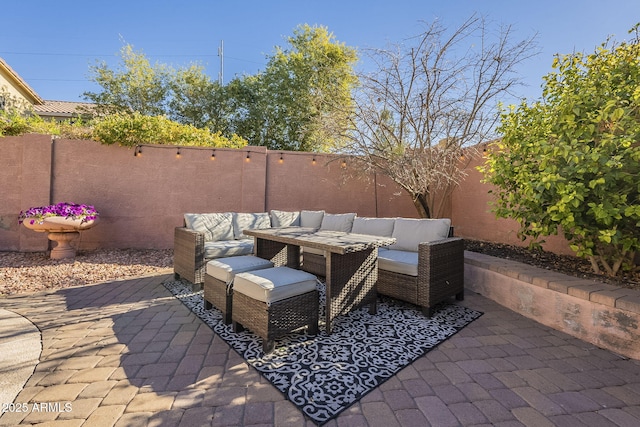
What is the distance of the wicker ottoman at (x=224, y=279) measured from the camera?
2.65 metres

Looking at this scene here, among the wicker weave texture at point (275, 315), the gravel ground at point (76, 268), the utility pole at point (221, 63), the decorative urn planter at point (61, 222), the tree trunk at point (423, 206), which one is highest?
the utility pole at point (221, 63)

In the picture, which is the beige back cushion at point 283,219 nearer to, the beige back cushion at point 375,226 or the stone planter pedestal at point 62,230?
the beige back cushion at point 375,226

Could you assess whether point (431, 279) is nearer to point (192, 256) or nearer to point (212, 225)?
point (192, 256)

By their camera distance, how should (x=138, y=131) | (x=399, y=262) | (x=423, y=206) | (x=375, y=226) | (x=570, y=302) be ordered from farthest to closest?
(x=138, y=131), (x=423, y=206), (x=375, y=226), (x=399, y=262), (x=570, y=302)

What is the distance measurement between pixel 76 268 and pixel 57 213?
115cm

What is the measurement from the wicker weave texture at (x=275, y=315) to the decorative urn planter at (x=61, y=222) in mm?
4318

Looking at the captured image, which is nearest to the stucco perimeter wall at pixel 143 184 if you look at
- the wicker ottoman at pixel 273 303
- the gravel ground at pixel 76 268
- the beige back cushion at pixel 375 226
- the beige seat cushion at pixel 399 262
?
the gravel ground at pixel 76 268

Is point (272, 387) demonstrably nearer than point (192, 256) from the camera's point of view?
Yes

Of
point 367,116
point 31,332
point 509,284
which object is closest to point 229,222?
point 31,332

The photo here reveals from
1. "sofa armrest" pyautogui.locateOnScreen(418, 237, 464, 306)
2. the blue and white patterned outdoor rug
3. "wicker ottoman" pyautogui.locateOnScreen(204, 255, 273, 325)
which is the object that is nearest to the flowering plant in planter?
the blue and white patterned outdoor rug

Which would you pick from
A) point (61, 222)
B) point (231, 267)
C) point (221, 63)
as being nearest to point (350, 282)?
point (231, 267)

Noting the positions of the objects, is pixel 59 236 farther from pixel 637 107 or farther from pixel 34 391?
pixel 637 107

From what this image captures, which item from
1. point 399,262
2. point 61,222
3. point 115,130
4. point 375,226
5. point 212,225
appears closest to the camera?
point 399,262

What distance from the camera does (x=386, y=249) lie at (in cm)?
367
